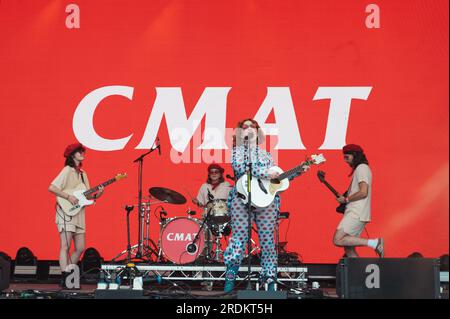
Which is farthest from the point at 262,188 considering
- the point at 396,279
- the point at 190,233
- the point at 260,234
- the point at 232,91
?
the point at 232,91

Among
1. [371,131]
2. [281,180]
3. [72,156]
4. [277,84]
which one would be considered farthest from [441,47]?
[72,156]

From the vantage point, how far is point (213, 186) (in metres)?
9.71

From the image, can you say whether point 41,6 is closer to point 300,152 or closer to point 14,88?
point 14,88

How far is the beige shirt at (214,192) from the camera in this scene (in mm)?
9539

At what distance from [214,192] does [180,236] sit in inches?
30.9

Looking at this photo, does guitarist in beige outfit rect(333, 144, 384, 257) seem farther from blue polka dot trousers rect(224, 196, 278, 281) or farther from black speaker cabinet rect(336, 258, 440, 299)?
black speaker cabinet rect(336, 258, 440, 299)

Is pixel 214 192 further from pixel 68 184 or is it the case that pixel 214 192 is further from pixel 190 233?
pixel 68 184

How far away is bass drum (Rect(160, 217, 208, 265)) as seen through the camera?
29.9ft

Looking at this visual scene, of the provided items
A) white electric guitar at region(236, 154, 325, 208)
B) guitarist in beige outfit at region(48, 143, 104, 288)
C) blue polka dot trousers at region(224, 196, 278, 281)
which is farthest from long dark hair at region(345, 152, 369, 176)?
guitarist in beige outfit at region(48, 143, 104, 288)

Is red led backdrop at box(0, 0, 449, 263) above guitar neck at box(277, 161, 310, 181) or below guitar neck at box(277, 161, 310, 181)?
above

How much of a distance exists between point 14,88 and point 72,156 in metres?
1.87

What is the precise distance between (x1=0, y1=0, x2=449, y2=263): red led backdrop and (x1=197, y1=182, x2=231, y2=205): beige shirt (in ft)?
1.29

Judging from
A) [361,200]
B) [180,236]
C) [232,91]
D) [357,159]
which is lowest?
[180,236]

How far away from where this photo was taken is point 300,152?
9.98m
